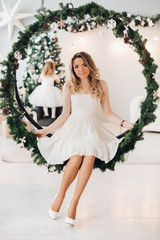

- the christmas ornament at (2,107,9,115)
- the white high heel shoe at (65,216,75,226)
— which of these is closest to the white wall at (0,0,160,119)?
the christmas ornament at (2,107,9,115)

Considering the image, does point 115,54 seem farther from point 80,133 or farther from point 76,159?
point 76,159

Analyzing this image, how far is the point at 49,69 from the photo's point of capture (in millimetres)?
6191

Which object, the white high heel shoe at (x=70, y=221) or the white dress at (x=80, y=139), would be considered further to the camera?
the white dress at (x=80, y=139)

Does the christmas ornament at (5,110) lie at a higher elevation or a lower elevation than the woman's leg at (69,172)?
higher

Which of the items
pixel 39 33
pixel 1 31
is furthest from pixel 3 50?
pixel 39 33

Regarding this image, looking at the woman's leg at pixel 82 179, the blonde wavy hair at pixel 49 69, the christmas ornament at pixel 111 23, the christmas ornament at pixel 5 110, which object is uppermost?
the blonde wavy hair at pixel 49 69

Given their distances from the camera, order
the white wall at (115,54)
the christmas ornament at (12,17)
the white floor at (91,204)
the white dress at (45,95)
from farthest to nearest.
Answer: the white wall at (115,54) < the christmas ornament at (12,17) < the white dress at (45,95) < the white floor at (91,204)

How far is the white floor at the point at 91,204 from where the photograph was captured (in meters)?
1.93

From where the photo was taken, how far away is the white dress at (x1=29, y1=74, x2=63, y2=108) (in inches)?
247

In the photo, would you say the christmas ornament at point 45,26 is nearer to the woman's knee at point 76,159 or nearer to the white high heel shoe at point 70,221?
the woman's knee at point 76,159

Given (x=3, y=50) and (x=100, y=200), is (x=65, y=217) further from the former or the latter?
(x=3, y=50)

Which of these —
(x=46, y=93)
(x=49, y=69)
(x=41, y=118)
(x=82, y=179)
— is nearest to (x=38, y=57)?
(x=49, y=69)

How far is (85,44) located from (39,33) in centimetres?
495

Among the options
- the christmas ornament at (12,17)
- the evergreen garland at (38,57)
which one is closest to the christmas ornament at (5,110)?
the evergreen garland at (38,57)
